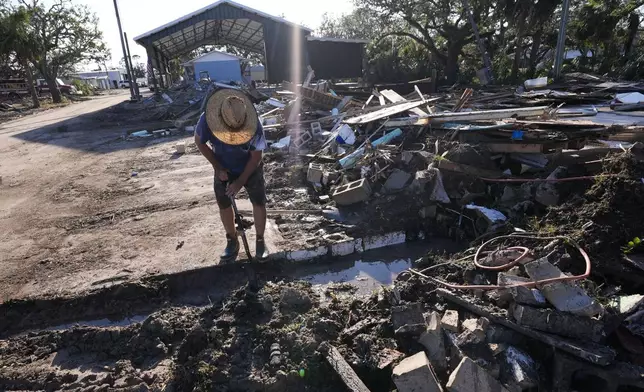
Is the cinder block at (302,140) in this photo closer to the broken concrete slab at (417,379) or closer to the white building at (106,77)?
the broken concrete slab at (417,379)

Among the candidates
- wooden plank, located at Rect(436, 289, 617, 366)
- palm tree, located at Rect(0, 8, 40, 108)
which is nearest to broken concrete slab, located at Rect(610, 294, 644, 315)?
wooden plank, located at Rect(436, 289, 617, 366)

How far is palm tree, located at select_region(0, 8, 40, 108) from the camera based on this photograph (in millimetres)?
22250

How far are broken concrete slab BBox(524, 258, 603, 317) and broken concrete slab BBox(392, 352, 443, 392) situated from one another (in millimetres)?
1108

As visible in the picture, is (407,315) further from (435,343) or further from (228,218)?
(228,218)

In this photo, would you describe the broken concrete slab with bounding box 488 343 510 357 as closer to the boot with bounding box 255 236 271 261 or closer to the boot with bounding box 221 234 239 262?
the boot with bounding box 255 236 271 261

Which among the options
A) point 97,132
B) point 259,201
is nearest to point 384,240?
point 259,201

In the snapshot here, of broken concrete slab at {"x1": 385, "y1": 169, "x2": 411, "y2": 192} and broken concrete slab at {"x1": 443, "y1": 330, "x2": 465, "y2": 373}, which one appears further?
broken concrete slab at {"x1": 385, "y1": 169, "x2": 411, "y2": 192}

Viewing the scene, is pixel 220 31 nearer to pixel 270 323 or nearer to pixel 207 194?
pixel 207 194

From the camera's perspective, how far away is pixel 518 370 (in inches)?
96.9

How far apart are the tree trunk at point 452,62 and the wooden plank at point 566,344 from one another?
18.7 meters

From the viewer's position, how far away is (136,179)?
26.0ft

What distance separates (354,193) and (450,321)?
2868 millimetres

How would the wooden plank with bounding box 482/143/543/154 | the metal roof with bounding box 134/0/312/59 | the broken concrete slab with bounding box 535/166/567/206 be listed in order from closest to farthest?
the broken concrete slab with bounding box 535/166/567/206, the wooden plank with bounding box 482/143/543/154, the metal roof with bounding box 134/0/312/59

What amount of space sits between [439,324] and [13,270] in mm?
5022
